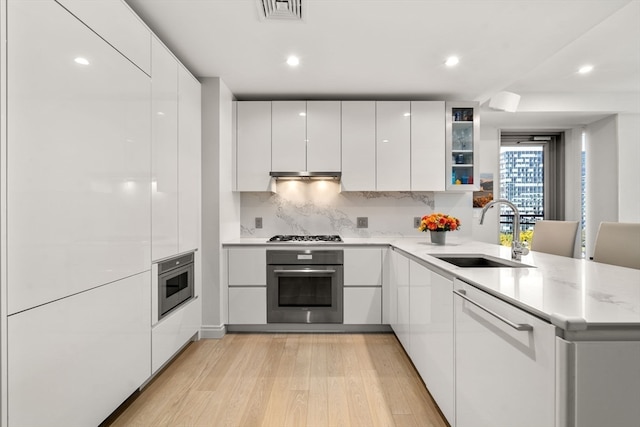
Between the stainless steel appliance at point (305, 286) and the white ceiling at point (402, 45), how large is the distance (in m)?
1.69

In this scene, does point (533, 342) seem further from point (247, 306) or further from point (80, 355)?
point (247, 306)

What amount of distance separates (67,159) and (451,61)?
2769mm

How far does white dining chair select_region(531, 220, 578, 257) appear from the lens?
2.46 m

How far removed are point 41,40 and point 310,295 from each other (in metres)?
2.65

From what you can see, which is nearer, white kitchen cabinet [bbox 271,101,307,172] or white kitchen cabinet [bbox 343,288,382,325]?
white kitchen cabinet [bbox 343,288,382,325]

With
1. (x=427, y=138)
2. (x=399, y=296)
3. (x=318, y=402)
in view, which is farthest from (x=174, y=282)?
(x=427, y=138)

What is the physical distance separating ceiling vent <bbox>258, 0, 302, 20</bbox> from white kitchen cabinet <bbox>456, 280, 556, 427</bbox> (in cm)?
183

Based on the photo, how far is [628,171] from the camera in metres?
4.38

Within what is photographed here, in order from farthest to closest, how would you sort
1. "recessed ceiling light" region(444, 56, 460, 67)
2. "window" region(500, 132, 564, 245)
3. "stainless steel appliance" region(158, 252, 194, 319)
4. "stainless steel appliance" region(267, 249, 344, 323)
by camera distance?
"window" region(500, 132, 564, 245) < "stainless steel appliance" region(267, 249, 344, 323) < "recessed ceiling light" region(444, 56, 460, 67) < "stainless steel appliance" region(158, 252, 194, 319)

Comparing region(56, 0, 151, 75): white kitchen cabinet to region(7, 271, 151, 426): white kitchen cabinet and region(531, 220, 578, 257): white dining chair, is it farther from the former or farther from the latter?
region(531, 220, 578, 257): white dining chair

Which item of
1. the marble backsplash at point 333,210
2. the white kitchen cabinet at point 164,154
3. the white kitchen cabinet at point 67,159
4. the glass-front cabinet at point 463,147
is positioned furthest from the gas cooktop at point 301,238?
the white kitchen cabinet at point 67,159

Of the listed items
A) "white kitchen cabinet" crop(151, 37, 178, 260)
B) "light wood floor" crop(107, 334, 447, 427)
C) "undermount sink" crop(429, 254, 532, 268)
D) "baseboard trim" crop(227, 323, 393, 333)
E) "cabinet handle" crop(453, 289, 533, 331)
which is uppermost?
"white kitchen cabinet" crop(151, 37, 178, 260)

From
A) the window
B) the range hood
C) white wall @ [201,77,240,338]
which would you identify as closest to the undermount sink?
the range hood

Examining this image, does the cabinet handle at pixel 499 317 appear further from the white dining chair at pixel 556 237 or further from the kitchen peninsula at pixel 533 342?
the white dining chair at pixel 556 237
